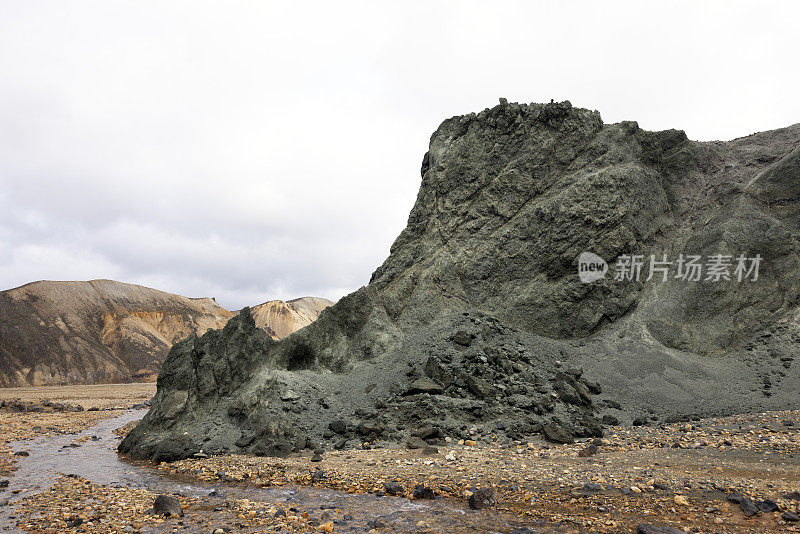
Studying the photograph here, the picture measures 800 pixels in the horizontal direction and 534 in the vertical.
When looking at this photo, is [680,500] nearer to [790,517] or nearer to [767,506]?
[767,506]

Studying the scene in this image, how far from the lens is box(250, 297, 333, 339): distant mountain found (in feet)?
351

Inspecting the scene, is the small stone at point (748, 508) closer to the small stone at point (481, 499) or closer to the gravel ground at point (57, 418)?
the small stone at point (481, 499)

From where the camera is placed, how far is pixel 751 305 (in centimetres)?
2331

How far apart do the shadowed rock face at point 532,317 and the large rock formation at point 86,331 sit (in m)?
59.5

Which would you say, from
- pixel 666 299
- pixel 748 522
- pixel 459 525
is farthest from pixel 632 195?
pixel 459 525

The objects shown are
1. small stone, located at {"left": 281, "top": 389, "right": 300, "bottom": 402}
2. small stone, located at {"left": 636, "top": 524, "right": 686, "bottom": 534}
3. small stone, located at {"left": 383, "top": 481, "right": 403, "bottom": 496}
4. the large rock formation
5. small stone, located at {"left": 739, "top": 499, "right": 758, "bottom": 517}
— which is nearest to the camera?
small stone, located at {"left": 636, "top": 524, "right": 686, "bottom": 534}

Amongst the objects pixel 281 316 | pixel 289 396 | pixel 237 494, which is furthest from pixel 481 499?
pixel 281 316

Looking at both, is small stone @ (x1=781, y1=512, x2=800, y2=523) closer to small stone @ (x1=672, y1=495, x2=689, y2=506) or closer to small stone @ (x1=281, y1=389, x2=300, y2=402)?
small stone @ (x1=672, y1=495, x2=689, y2=506)

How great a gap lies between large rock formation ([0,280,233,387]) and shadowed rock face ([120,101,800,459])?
195 ft

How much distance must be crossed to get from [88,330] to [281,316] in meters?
43.8

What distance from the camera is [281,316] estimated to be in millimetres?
111250

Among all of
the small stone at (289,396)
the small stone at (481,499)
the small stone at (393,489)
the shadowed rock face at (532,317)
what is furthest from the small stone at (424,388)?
the small stone at (481,499)

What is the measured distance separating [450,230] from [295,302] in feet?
337

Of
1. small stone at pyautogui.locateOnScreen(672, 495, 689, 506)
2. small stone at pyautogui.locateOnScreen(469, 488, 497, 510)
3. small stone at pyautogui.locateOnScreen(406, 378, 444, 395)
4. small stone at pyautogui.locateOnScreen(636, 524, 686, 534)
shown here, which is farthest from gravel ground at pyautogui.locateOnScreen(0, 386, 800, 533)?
small stone at pyautogui.locateOnScreen(406, 378, 444, 395)
